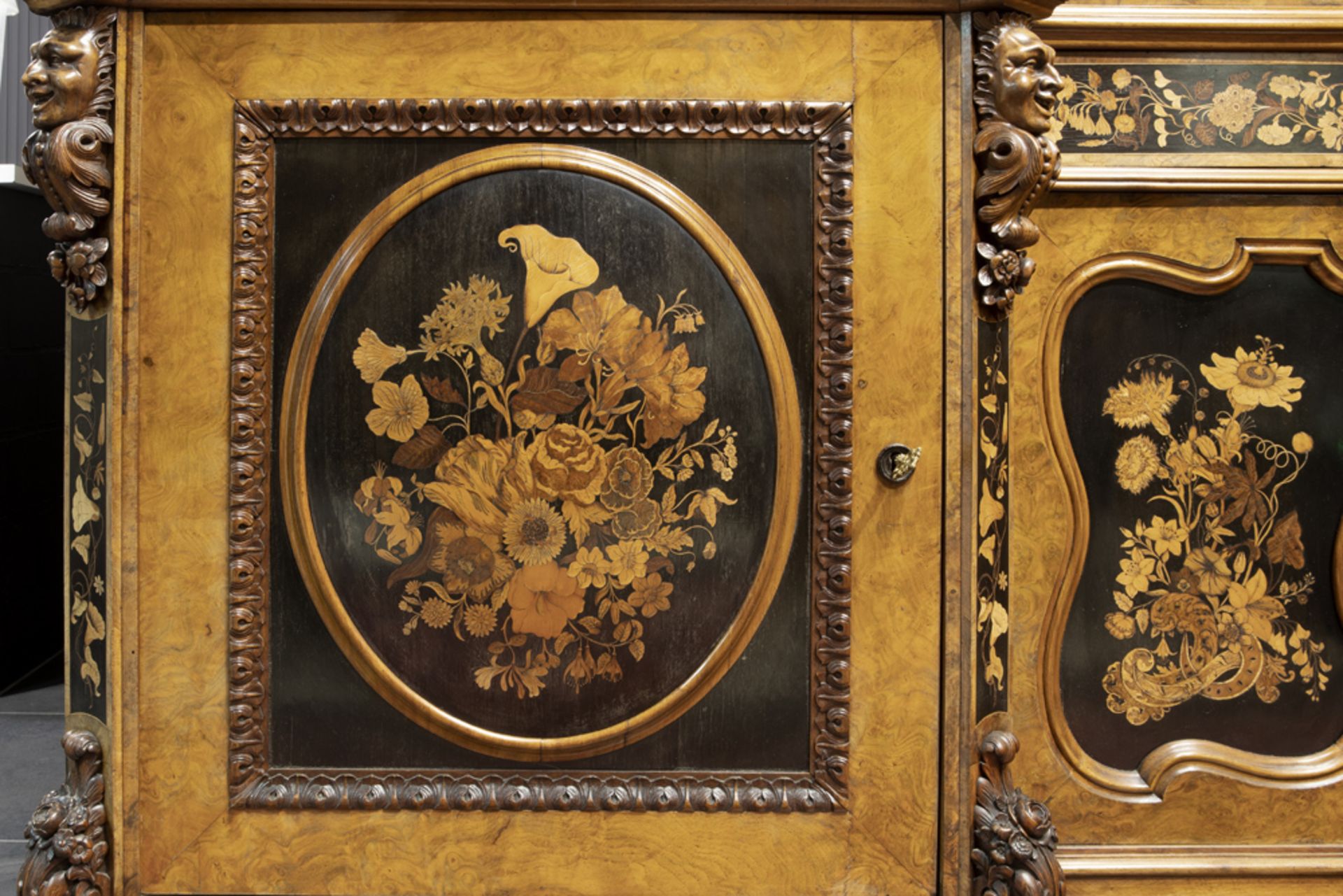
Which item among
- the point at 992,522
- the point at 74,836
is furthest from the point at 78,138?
the point at 992,522

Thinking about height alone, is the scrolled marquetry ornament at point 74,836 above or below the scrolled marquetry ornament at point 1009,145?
below

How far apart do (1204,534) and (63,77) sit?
4.46 ft

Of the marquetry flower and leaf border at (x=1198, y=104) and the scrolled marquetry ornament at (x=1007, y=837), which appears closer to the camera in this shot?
the scrolled marquetry ornament at (x=1007, y=837)

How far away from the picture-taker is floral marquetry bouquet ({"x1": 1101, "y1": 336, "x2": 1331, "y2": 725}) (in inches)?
47.6

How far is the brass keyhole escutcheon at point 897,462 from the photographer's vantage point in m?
1.05

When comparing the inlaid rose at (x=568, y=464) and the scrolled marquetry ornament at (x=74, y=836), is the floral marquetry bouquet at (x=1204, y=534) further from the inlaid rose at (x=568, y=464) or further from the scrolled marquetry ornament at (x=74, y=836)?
the scrolled marquetry ornament at (x=74, y=836)

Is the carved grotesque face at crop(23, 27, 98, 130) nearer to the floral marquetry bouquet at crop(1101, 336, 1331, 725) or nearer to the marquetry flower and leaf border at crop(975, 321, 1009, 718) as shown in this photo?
the marquetry flower and leaf border at crop(975, 321, 1009, 718)

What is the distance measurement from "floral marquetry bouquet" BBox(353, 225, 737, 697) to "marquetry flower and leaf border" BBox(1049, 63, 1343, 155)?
0.56m

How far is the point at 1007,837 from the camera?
1065mm

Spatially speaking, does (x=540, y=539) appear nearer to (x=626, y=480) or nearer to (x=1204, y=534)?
(x=626, y=480)

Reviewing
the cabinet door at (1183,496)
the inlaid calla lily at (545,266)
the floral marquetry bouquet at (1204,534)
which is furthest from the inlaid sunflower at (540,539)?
the floral marquetry bouquet at (1204,534)

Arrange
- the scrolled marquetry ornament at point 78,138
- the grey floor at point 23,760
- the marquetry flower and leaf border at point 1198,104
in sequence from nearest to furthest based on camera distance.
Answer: the scrolled marquetry ornament at point 78,138 < the marquetry flower and leaf border at point 1198,104 < the grey floor at point 23,760

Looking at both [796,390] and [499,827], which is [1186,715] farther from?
[499,827]

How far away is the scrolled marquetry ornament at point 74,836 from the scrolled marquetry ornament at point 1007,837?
3.03ft
